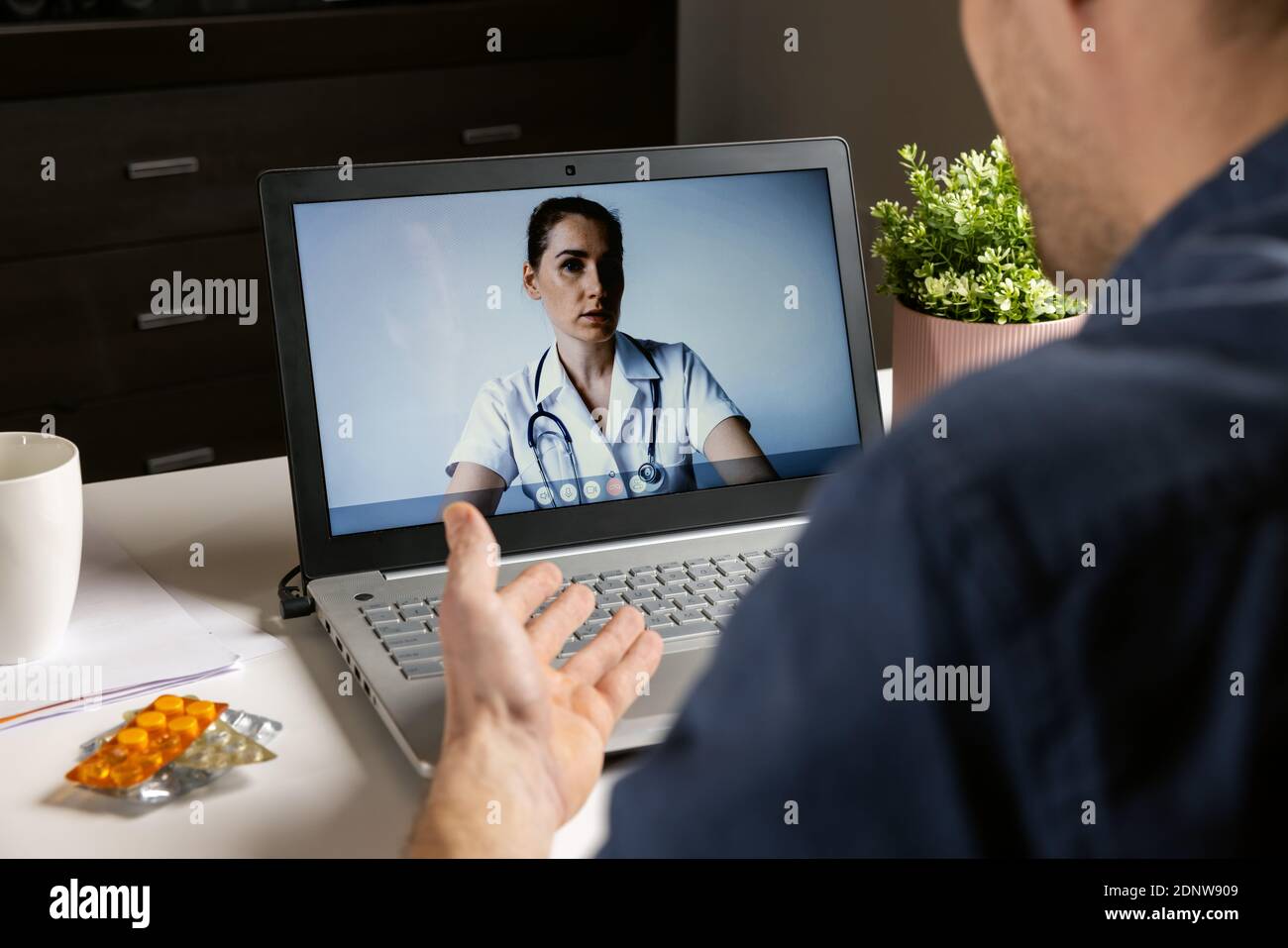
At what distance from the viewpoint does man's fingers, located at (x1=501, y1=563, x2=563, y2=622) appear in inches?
28.6

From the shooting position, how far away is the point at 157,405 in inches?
102

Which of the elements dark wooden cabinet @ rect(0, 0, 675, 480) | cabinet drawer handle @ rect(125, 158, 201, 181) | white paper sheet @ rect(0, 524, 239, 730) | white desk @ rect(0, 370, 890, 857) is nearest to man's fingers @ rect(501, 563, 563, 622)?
white desk @ rect(0, 370, 890, 857)

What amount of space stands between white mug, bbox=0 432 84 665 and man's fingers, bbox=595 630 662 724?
0.35 metres

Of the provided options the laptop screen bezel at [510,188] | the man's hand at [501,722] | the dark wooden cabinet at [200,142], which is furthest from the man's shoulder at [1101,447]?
the dark wooden cabinet at [200,142]

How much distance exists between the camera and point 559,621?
0.74m

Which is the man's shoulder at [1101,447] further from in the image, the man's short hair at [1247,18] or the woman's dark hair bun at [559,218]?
the woman's dark hair bun at [559,218]

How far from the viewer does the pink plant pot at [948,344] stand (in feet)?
3.66

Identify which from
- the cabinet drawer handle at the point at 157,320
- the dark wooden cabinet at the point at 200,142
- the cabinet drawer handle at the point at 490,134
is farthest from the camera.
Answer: the cabinet drawer handle at the point at 490,134

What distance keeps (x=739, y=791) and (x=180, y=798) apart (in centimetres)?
45

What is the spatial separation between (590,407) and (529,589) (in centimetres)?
25

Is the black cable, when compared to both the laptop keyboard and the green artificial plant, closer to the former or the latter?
the laptop keyboard

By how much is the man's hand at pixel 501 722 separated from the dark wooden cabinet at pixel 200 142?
5.55ft

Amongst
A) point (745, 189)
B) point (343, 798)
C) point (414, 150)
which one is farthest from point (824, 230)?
point (414, 150)
